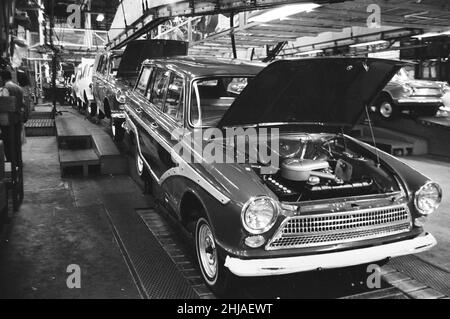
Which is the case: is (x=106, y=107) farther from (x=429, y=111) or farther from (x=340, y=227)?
(x=429, y=111)

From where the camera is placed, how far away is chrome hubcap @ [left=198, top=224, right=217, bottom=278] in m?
3.27

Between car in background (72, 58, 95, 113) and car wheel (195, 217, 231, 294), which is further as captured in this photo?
car in background (72, 58, 95, 113)

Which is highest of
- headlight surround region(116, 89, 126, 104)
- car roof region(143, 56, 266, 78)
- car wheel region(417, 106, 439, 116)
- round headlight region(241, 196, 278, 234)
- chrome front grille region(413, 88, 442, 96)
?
car roof region(143, 56, 266, 78)

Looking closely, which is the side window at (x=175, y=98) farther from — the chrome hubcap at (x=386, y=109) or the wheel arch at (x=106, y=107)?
the chrome hubcap at (x=386, y=109)

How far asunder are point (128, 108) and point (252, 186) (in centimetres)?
367

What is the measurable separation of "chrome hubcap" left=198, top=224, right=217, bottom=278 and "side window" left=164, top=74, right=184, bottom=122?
3.72ft

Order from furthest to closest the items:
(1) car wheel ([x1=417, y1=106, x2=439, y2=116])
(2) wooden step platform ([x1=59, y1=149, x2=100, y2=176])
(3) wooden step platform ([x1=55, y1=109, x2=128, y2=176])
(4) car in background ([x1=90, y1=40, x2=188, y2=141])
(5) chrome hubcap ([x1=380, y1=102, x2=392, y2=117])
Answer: (5) chrome hubcap ([x1=380, y1=102, x2=392, y2=117]), (1) car wheel ([x1=417, y1=106, x2=439, y2=116]), (4) car in background ([x1=90, y1=40, x2=188, y2=141]), (3) wooden step platform ([x1=55, y1=109, x2=128, y2=176]), (2) wooden step platform ([x1=59, y1=149, x2=100, y2=176])

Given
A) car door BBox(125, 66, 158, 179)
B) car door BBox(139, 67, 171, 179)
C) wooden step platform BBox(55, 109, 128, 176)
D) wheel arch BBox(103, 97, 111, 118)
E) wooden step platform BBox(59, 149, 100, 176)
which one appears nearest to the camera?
car door BBox(139, 67, 171, 179)

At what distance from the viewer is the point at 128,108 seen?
6070mm

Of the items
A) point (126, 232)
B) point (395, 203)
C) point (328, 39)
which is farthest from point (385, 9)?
point (126, 232)

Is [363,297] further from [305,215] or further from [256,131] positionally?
[256,131]

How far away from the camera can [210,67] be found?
13.8 ft

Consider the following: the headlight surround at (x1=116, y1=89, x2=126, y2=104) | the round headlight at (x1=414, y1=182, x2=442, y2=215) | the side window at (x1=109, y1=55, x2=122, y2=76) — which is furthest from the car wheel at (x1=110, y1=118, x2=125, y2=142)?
the round headlight at (x1=414, y1=182, x2=442, y2=215)

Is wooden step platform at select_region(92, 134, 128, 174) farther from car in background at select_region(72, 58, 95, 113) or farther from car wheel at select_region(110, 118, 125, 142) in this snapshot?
car in background at select_region(72, 58, 95, 113)
